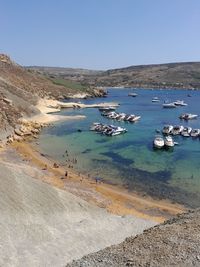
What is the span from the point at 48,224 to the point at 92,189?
1664 centimetres

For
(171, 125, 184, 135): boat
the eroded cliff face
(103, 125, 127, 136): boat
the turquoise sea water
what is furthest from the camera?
(171, 125, 184, 135): boat

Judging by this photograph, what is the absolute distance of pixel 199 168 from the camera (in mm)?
60469

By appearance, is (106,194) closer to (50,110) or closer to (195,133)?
(195,133)

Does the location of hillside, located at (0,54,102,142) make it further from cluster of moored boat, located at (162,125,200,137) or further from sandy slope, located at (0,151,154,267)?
sandy slope, located at (0,151,154,267)

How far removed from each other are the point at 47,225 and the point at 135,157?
113 ft

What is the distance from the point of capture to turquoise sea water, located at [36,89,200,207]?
52.9 meters

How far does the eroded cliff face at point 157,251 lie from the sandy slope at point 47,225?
5624 mm

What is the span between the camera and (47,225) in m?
34.2

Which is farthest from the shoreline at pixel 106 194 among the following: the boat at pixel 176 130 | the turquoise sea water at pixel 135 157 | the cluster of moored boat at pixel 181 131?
the boat at pixel 176 130

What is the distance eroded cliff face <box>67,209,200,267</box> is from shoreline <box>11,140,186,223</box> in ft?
53.8

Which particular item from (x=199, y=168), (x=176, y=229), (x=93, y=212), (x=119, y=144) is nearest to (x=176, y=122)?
(x=119, y=144)

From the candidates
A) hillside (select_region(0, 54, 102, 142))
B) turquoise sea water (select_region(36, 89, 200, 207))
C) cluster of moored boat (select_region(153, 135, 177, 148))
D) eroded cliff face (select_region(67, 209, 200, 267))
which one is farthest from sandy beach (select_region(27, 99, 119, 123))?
eroded cliff face (select_region(67, 209, 200, 267))

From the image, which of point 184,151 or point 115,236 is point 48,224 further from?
point 184,151

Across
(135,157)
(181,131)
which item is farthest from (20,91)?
(135,157)
